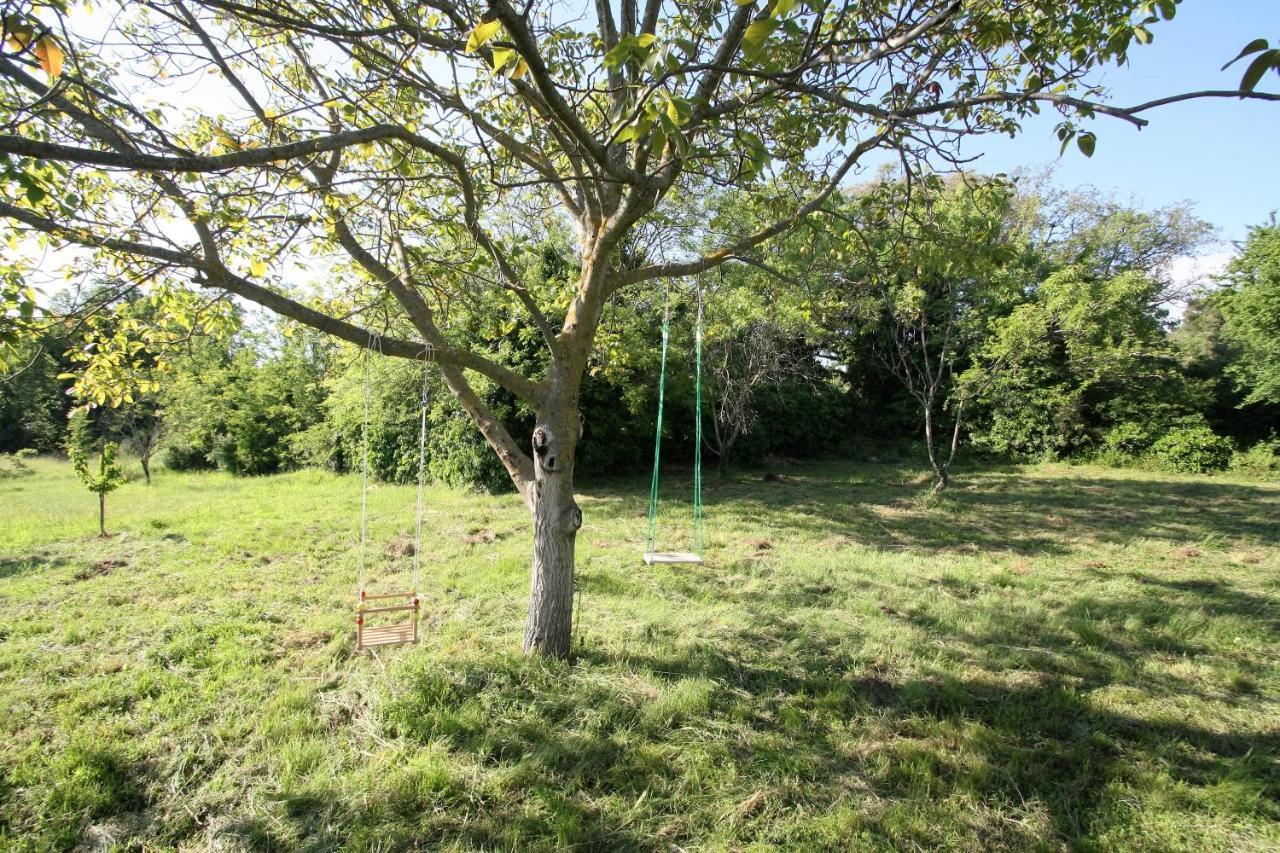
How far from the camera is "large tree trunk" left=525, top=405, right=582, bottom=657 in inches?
154

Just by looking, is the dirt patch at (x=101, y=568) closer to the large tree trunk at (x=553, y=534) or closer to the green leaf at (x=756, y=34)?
the large tree trunk at (x=553, y=534)

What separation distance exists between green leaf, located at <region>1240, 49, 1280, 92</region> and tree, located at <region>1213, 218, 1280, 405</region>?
59.3 feet

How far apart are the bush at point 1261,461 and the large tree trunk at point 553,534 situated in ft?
58.2

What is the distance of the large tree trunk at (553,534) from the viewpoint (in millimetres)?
3914

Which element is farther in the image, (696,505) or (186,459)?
(186,459)

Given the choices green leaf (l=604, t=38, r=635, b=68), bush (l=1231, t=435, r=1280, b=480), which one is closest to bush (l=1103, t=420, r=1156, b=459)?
bush (l=1231, t=435, r=1280, b=480)

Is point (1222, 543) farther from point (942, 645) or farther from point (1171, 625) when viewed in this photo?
point (942, 645)

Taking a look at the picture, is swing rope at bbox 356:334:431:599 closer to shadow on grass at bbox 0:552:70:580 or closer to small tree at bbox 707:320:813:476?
shadow on grass at bbox 0:552:70:580

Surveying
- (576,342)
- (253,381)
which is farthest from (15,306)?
(253,381)

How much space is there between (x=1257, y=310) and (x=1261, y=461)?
366 cm

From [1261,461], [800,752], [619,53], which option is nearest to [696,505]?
[800,752]

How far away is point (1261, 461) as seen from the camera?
1416 cm

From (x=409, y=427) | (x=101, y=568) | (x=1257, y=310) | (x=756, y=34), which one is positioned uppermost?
(x=1257, y=310)

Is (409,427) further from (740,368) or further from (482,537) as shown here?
(740,368)
